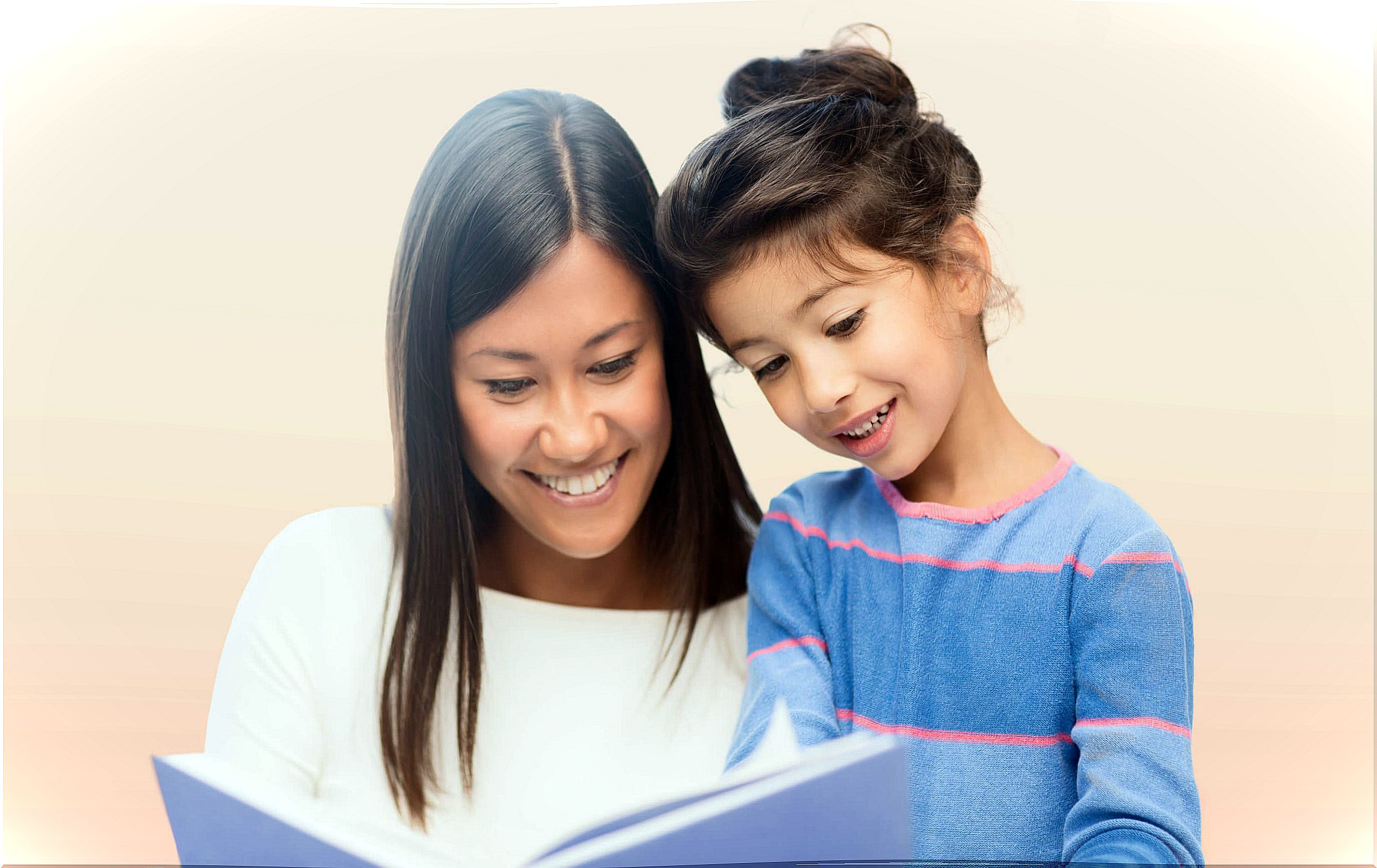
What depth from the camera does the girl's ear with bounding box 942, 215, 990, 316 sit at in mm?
1235

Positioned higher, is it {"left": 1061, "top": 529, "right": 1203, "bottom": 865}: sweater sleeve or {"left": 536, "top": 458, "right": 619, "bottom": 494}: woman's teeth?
{"left": 536, "top": 458, "right": 619, "bottom": 494}: woman's teeth

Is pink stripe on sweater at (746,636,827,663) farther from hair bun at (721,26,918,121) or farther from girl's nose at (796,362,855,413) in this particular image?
hair bun at (721,26,918,121)

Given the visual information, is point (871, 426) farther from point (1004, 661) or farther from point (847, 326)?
point (1004, 661)

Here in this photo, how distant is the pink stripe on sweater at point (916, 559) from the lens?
113cm

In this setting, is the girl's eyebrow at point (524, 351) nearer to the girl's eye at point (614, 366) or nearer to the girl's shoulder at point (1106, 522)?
the girl's eye at point (614, 366)

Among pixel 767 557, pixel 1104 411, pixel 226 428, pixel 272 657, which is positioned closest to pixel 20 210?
pixel 226 428

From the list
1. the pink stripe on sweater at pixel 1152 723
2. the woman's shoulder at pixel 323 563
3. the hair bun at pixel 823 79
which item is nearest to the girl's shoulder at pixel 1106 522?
the pink stripe on sweater at pixel 1152 723

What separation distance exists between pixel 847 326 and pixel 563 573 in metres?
0.56

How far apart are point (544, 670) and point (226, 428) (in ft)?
1.66

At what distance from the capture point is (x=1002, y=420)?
4.14 feet

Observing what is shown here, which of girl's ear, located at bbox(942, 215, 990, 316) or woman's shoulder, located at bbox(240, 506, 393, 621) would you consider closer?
girl's ear, located at bbox(942, 215, 990, 316)

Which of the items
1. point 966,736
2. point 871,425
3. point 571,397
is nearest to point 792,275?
point 871,425

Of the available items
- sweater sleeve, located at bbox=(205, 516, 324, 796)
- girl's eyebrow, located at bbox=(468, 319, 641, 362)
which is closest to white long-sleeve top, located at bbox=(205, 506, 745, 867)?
sweater sleeve, located at bbox=(205, 516, 324, 796)

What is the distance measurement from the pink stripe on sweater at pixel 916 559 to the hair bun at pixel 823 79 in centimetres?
47
